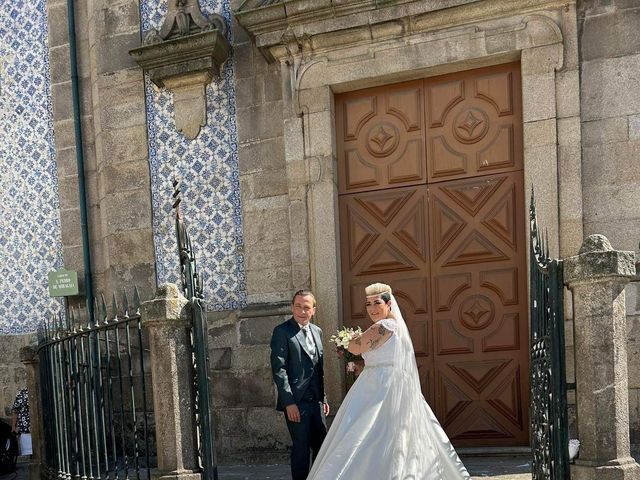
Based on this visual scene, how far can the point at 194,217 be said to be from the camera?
7.19m

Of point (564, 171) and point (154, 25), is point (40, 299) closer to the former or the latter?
point (154, 25)

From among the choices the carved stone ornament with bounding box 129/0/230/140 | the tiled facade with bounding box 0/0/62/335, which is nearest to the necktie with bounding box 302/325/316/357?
the carved stone ornament with bounding box 129/0/230/140

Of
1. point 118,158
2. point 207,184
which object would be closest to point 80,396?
point 207,184

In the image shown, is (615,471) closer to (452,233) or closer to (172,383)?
(172,383)

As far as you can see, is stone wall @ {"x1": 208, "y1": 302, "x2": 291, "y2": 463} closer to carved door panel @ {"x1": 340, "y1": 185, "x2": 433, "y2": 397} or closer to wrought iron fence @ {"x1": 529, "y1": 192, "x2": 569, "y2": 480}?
carved door panel @ {"x1": 340, "y1": 185, "x2": 433, "y2": 397}

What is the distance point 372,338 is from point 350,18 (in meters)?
3.20

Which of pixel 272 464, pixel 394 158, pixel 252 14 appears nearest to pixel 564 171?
pixel 394 158

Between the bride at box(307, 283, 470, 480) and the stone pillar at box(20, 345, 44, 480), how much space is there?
114 inches

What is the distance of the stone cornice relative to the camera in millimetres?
6184

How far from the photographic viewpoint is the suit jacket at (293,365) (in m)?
4.71

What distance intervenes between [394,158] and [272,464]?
2972 millimetres

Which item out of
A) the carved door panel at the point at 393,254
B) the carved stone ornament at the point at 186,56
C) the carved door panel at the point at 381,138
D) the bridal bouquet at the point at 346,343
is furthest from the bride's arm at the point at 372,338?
the carved stone ornament at the point at 186,56

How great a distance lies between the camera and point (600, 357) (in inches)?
145

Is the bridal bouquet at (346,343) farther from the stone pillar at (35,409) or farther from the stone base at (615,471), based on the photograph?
the stone pillar at (35,409)
